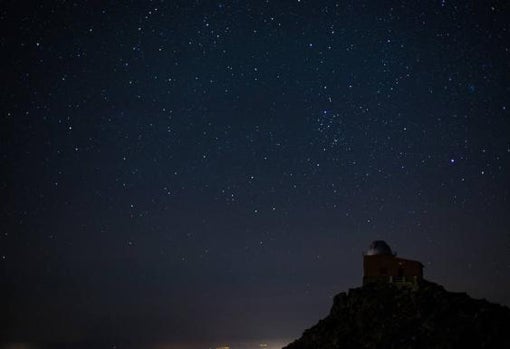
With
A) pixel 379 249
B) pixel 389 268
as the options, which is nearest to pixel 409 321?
pixel 389 268

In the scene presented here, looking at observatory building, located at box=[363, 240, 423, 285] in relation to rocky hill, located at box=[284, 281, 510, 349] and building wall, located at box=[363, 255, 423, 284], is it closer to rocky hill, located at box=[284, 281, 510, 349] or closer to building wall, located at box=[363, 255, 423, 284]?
building wall, located at box=[363, 255, 423, 284]

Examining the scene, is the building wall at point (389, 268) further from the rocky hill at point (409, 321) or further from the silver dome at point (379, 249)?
the rocky hill at point (409, 321)

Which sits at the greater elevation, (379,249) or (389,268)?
(379,249)

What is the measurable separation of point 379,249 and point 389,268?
8.37 feet

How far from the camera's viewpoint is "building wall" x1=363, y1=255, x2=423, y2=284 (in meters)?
52.1

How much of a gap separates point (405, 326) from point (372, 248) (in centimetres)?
1286

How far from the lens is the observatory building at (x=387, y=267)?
51969 mm

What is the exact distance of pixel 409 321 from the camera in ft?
144

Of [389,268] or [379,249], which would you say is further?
[379,249]

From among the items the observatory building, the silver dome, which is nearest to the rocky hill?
the observatory building

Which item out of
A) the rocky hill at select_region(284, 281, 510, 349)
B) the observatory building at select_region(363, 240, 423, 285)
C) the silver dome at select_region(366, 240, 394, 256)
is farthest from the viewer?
the silver dome at select_region(366, 240, 394, 256)

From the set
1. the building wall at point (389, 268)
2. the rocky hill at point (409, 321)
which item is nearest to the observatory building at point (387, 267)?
the building wall at point (389, 268)

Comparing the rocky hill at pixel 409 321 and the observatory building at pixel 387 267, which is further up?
the observatory building at pixel 387 267

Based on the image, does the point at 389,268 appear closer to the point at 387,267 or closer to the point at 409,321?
the point at 387,267
